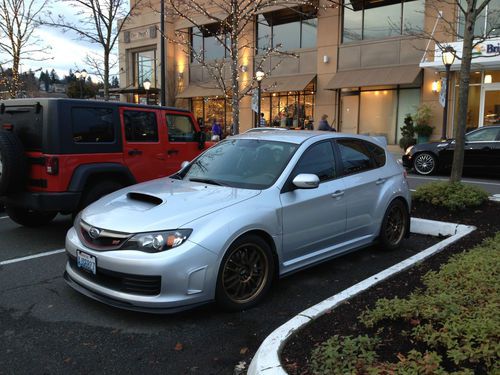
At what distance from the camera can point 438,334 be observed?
283 cm

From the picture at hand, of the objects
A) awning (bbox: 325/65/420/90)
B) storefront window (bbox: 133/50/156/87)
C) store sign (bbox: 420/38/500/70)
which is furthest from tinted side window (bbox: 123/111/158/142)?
storefront window (bbox: 133/50/156/87)

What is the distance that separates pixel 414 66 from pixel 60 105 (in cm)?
1769

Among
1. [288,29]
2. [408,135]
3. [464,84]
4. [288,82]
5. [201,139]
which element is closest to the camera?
[464,84]

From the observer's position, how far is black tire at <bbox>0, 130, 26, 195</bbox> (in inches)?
231

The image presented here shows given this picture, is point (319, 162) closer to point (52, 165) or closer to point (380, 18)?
point (52, 165)

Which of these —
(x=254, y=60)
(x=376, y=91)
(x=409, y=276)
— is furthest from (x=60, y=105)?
(x=254, y=60)

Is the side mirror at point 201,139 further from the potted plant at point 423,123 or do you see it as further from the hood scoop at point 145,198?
the potted plant at point 423,123

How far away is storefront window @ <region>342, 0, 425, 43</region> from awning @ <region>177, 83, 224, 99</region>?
330 inches

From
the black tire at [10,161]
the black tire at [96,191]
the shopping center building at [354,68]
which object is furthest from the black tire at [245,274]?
the shopping center building at [354,68]

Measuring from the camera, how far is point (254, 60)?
2530 cm

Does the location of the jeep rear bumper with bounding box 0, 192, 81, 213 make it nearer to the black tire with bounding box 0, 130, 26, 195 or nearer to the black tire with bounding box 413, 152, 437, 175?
the black tire with bounding box 0, 130, 26, 195

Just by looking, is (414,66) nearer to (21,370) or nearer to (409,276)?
(409,276)

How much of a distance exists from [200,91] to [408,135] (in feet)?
44.8

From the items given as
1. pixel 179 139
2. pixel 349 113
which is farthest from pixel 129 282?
pixel 349 113
